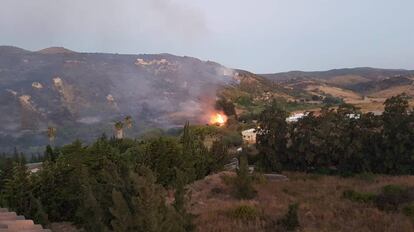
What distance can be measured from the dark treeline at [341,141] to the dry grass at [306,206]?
8.66ft

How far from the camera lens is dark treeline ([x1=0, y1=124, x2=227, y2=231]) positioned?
31.9 ft

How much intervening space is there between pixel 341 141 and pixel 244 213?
18.6 meters

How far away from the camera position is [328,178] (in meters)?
36.1

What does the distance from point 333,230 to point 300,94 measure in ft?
495

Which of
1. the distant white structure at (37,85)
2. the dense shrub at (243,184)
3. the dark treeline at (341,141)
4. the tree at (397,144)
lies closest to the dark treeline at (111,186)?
the dense shrub at (243,184)

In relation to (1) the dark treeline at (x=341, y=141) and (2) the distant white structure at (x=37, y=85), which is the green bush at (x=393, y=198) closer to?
(1) the dark treeline at (x=341, y=141)

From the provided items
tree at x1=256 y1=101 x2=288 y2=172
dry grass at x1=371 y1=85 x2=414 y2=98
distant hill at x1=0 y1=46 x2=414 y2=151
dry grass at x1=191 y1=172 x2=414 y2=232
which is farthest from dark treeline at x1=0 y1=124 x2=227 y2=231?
dry grass at x1=371 y1=85 x2=414 y2=98

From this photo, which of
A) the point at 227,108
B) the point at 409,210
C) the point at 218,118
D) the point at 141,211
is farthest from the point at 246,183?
the point at 227,108

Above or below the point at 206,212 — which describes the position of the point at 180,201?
above

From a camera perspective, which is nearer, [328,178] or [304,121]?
[328,178]

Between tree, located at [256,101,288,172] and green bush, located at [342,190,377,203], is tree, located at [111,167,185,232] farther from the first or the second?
tree, located at [256,101,288,172]

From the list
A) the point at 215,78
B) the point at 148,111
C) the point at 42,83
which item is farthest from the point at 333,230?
the point at 215,78

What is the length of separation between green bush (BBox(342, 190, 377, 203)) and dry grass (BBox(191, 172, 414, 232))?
590 mm

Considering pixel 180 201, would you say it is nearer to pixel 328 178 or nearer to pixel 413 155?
pixel 328 178
